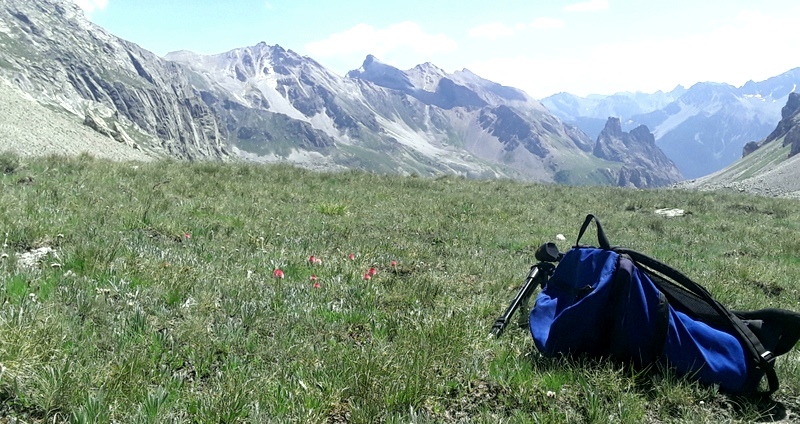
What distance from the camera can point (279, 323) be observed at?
174 inches

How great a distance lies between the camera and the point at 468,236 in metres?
11.0

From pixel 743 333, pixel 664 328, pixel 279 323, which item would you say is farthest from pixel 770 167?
pixel 279 323

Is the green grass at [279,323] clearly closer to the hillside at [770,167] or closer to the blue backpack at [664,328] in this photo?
the blue backpack at [664,328]

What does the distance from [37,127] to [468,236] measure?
47.4 m

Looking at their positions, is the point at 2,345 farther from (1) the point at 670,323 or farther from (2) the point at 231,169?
(2) the point at 231,169

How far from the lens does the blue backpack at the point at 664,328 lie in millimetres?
3555

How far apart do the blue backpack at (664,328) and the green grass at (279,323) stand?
166 millimetres

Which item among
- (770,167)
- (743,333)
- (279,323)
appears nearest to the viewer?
(743,333)

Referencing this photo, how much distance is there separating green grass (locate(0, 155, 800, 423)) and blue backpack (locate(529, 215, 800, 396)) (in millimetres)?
166

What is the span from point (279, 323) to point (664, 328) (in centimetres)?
326

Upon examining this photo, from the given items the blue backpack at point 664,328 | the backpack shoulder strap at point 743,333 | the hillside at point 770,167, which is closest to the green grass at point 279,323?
the blue backpack at point 664,328

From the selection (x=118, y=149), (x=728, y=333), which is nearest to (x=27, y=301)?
(x=728, y=333)

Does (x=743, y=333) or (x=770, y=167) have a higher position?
(x=743, y=333)

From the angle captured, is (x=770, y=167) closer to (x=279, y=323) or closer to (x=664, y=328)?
(x=664, y=328)
